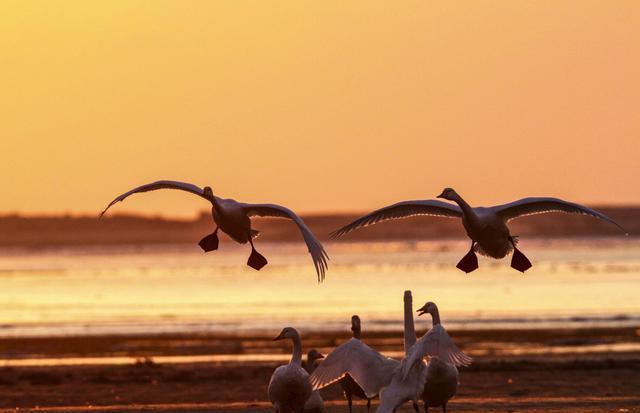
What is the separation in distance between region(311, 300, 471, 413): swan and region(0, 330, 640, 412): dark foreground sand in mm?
3028

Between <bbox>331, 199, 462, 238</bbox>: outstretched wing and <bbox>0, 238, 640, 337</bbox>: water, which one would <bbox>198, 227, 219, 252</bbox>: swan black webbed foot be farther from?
<bbox>0, 238, 640, 337</bbox>: water

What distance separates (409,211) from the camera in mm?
23328

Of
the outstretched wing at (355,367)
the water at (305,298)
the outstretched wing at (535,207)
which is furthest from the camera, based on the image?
the water at (305,298)

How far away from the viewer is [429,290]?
5438 cm

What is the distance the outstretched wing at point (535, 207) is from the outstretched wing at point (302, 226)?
2652 millimetres

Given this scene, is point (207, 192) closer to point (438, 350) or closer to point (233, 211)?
point (233, 211)

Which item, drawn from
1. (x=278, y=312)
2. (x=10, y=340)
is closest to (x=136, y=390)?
(x=10, y=340)

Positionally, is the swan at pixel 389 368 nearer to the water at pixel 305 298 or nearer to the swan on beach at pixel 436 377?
the swan on beach at pixel 436 377

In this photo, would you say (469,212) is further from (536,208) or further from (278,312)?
(278,312)

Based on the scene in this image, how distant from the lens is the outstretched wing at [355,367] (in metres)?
20.1

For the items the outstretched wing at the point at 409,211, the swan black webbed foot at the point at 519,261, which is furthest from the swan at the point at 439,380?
the swan black webbed foot at the point at 519,261

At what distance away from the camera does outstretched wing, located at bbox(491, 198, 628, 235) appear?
22.0m

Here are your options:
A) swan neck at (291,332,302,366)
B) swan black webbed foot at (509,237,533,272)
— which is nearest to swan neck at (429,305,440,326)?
swan neck at (291,332,302,366)

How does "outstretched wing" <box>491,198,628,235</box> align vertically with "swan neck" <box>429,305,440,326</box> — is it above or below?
above
